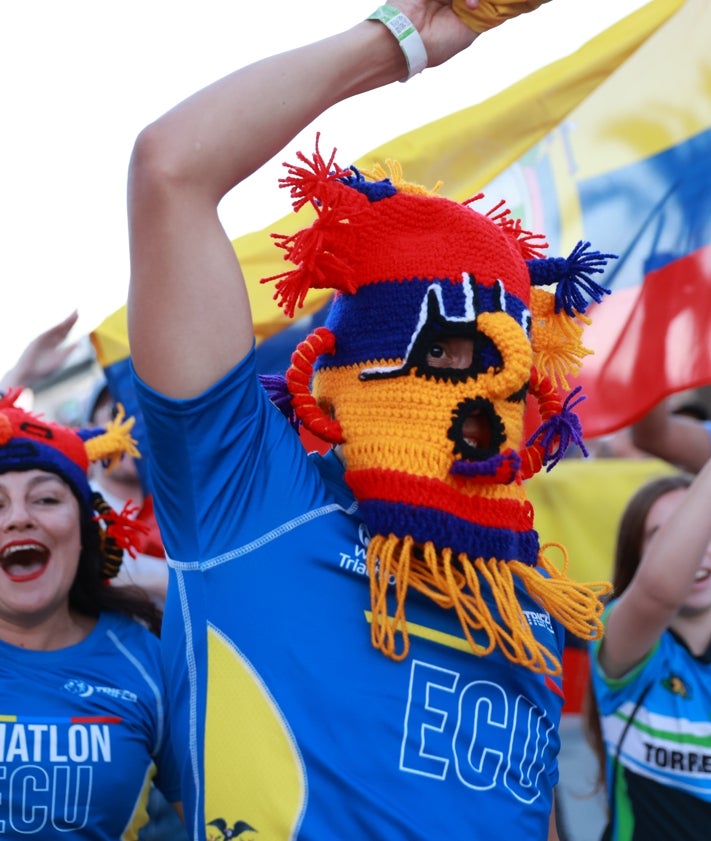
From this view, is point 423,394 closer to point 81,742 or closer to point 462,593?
point 462,593

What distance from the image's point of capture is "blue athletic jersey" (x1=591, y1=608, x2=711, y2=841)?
3.15 m

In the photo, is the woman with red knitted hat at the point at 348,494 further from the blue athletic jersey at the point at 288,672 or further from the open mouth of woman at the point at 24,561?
the open mouth of woman at the point at 24,561

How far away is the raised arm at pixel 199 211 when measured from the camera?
4.98 feet

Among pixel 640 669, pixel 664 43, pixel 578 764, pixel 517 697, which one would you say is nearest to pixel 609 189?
pixel 664 43

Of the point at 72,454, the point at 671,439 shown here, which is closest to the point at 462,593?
the point at 72,454

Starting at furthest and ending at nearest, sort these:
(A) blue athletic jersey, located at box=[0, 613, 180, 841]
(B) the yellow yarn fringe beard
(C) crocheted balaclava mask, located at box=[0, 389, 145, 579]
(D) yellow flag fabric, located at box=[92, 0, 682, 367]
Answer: (D) yellow flag fabric, located at box=[92, 0, 682, 367] < (C) crocheted balaclava mask, located at box=[0, 389, 145, 579] < (A) blue athletic jersey, located at box=[0, 613, 180, 841] < (B) the yellow yarn fringe beard

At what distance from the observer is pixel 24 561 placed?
121 inches

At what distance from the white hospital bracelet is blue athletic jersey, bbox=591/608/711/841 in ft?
7.05

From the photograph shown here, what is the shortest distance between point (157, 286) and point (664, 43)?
2554 mm

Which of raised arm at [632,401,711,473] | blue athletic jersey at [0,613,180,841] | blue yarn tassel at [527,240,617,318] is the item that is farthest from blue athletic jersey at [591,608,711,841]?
blue yarn tassel at [527,240,617,318]

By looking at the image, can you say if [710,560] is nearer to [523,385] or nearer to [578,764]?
[578,764]

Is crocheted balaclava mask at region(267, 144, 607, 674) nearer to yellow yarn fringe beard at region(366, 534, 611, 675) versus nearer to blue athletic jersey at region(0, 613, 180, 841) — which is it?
yellow yarn fringe beard at region(366, 534, 611, 675)

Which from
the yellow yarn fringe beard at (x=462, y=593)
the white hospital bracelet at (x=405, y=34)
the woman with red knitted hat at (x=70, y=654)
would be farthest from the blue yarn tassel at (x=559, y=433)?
the woman with red knitted hat at (x=70, y=654)

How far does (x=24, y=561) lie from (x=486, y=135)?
196cm
